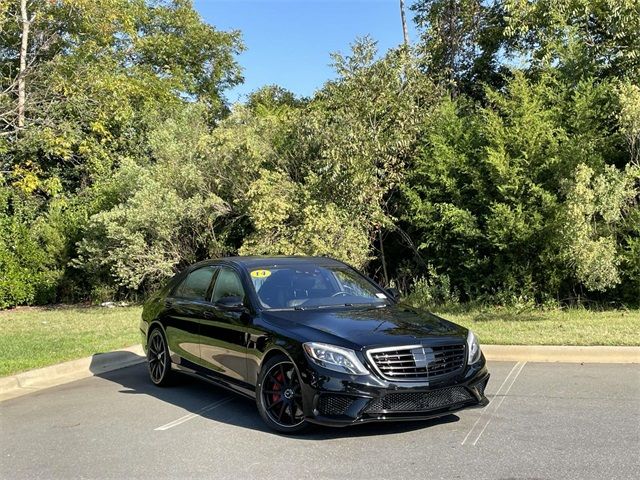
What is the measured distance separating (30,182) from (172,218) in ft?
13.6

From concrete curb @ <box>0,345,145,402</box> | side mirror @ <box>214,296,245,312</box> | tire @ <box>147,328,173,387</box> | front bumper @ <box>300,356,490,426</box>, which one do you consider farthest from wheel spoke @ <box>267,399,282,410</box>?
concrete curb @ <box>0,345,145,402</box>

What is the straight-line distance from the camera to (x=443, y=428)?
5578 mm

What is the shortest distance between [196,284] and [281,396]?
7.87 feet

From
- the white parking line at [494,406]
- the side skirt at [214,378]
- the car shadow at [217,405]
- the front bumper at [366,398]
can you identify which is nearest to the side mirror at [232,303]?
the side skirt at [214,378]

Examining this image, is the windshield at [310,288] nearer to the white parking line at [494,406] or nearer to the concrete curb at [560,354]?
the white parking line at [494,406]

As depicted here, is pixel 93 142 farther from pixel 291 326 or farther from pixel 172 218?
pixel 291 326

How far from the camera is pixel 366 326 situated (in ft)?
18.5

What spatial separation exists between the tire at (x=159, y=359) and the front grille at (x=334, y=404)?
2.95 m

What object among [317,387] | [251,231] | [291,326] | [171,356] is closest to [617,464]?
[317,387]

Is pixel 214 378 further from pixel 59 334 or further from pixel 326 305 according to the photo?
pixel 59 334

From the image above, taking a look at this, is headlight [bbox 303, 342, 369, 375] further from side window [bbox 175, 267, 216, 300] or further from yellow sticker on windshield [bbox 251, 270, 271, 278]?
side window [bbox 175, 267, 216, 300]

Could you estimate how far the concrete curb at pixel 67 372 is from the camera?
7749mm

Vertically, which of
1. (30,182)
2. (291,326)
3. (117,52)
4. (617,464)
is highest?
(117,52)

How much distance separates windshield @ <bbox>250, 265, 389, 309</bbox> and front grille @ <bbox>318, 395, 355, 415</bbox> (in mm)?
1305
